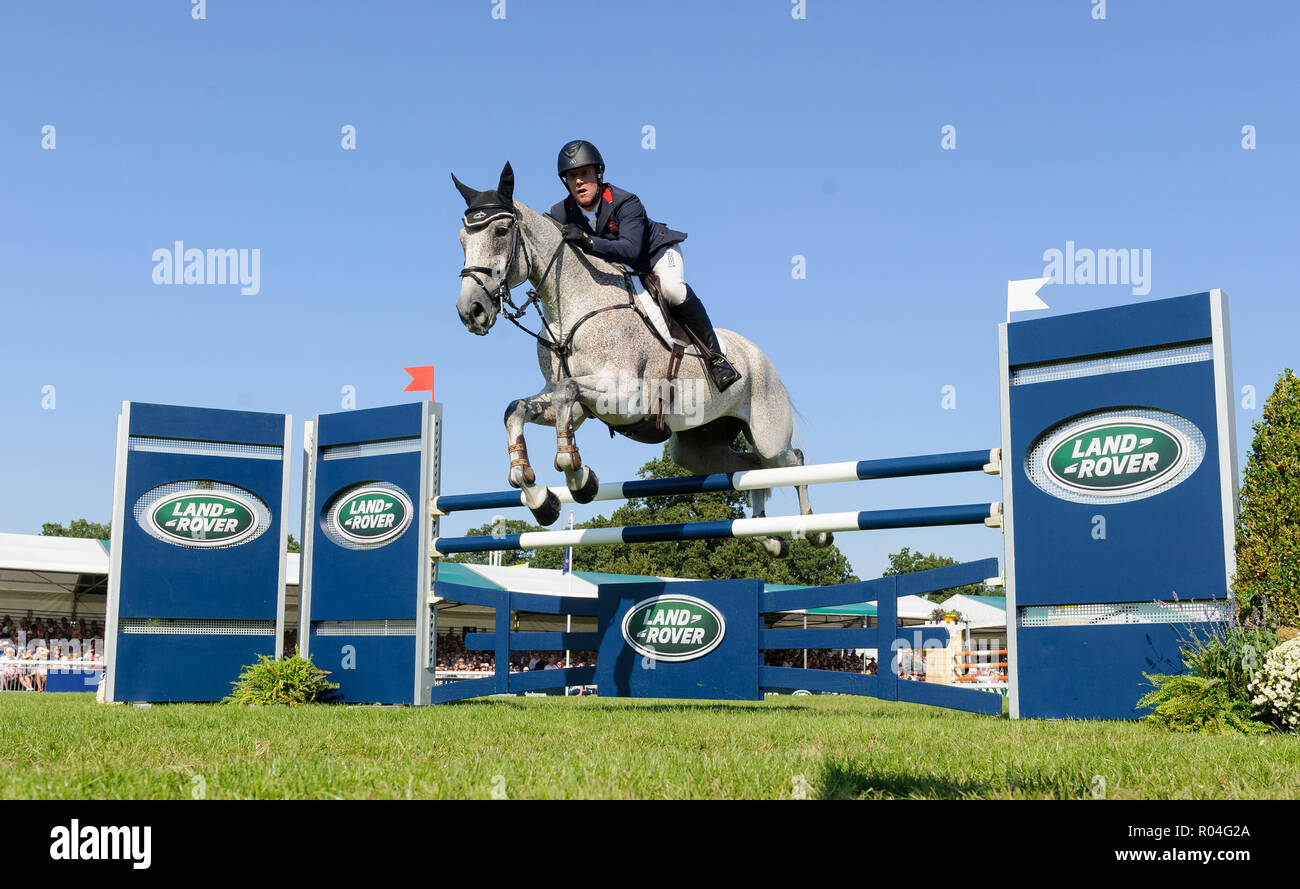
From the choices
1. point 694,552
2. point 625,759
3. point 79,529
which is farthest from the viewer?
point 79,529

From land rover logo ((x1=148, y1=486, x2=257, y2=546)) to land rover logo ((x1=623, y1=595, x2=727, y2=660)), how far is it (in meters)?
3.73

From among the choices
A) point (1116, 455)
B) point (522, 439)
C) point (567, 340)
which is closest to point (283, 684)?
point (522, 439)

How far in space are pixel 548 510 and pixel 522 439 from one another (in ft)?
1.45

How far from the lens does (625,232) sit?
244 inches

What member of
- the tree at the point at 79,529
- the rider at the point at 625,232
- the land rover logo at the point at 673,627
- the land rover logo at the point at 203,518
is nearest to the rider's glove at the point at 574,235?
the rider at the point at 625,232

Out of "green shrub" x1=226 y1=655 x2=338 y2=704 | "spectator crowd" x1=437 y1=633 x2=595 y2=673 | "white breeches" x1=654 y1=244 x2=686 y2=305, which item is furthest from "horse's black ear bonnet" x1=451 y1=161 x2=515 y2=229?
"spectator crowd" x1=437 y1=633 x2=595 y2=673

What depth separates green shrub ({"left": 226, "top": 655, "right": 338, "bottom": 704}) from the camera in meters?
8.06

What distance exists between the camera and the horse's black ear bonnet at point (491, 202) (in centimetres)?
596

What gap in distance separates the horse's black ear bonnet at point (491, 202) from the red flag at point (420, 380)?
3299 millimetres

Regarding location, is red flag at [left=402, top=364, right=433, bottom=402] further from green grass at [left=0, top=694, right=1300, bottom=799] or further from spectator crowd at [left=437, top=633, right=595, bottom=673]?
spectator crowd at [left=437, top=633, right=595, bottom=673]

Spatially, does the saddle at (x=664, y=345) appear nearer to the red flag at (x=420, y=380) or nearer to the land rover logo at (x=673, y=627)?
the land rover logo at (x=673, y=627)

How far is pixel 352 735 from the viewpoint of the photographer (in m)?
4.11

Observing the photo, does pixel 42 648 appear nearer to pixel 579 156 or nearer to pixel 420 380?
pixel 420 380
